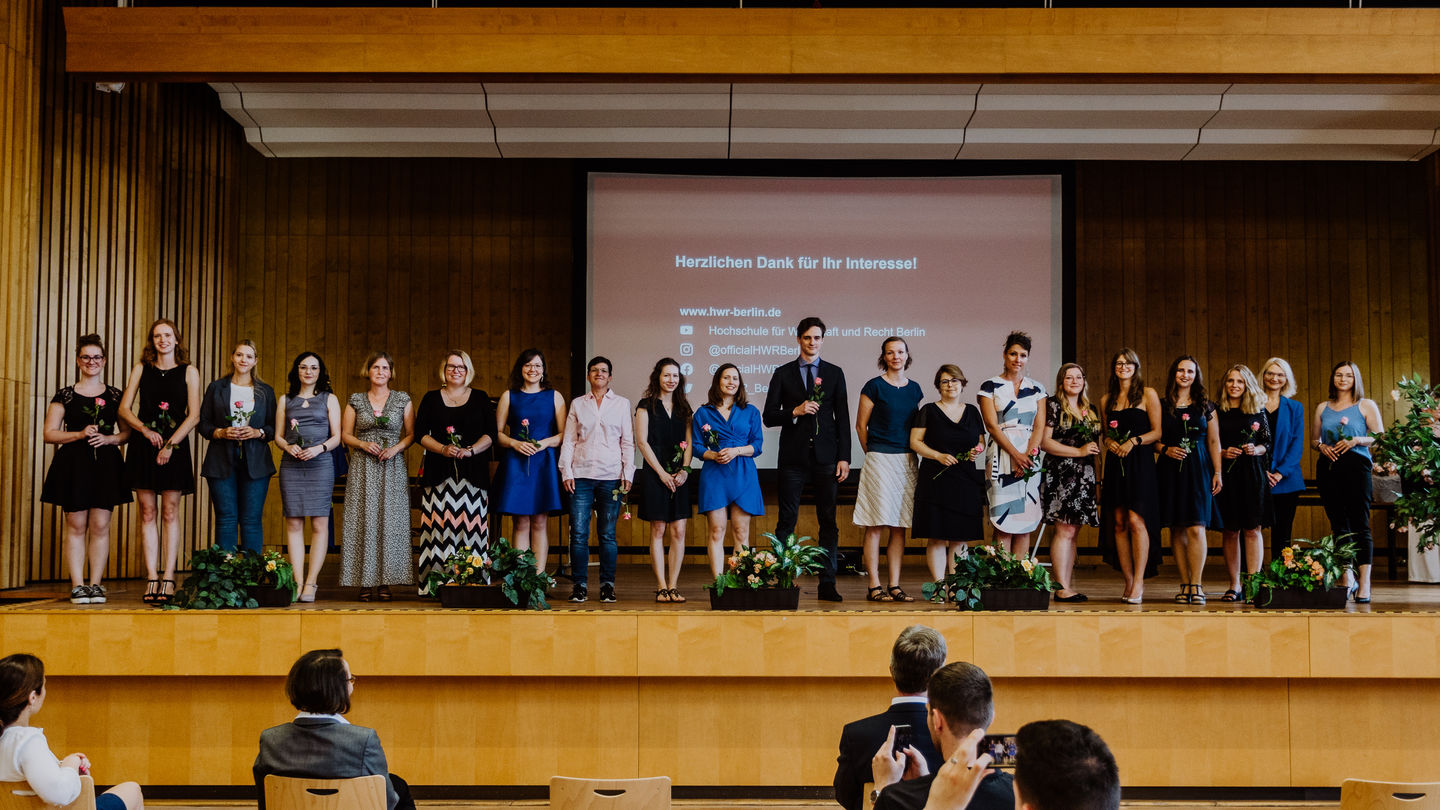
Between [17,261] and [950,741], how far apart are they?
246 inches

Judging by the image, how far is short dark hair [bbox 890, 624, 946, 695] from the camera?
288cm

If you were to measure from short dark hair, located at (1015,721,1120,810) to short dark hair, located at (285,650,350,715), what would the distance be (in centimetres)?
185

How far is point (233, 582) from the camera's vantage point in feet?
17.7

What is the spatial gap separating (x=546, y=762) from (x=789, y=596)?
1.36m

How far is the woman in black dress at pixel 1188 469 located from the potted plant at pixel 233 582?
14.6 feet

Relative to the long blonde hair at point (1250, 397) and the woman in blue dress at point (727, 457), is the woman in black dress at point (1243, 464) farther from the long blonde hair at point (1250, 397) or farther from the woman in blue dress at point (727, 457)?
Answer: the woman in blue dress at point (727, 457)

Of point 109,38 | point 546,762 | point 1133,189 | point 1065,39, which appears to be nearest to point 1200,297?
point 1133,189

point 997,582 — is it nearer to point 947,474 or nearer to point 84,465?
point 947,474

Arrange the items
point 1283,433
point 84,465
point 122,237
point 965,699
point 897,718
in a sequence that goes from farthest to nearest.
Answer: point 122,237 → point 1283,433 → point 84,465 → point 897,718 → point 965,699

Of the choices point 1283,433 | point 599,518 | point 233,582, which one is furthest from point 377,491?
point 1283,433

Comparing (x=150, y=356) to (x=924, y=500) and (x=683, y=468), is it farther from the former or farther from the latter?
(x=924, y=500)

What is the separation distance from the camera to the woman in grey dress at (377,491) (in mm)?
5922

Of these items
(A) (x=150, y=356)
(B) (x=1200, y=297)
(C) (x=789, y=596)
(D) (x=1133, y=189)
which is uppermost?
(D) (x=1133, y=189)

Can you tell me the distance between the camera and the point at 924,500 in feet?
19.5
